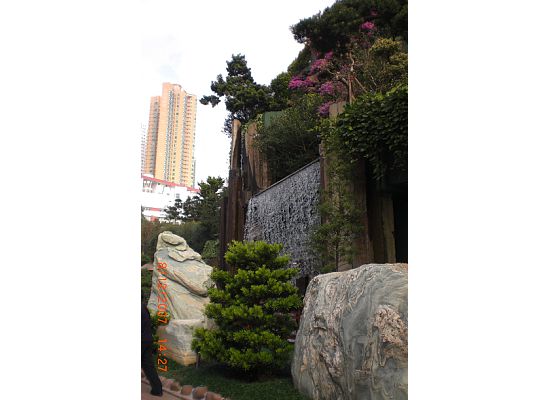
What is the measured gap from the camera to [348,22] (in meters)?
9.12

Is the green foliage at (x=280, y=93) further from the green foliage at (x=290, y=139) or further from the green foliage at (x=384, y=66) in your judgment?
A: the green foliage at (x=384, y=66)

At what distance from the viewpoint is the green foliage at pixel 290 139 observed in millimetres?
8172

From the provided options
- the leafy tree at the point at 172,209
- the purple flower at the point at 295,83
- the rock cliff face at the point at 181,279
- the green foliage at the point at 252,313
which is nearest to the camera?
the green foliage at the point at 252,313

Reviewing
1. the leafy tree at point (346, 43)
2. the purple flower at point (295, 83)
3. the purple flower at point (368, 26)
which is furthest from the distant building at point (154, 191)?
the purple flower at point (368, 26)

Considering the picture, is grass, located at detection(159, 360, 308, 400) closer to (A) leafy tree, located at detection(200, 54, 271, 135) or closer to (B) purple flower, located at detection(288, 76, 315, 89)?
(A) leafy tree, located at detection(200, 54, 271, 135)

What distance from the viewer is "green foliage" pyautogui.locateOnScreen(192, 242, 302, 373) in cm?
362

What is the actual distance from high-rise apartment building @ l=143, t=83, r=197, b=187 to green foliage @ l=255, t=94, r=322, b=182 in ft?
14.1

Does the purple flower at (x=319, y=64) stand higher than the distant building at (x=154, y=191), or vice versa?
the purple flower at (x=319, y=64)

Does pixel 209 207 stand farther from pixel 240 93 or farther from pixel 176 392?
pixel 176 392

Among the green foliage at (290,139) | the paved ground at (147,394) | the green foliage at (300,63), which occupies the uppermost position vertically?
the green foliage at (300,63)

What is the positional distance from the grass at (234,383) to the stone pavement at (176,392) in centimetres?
6
